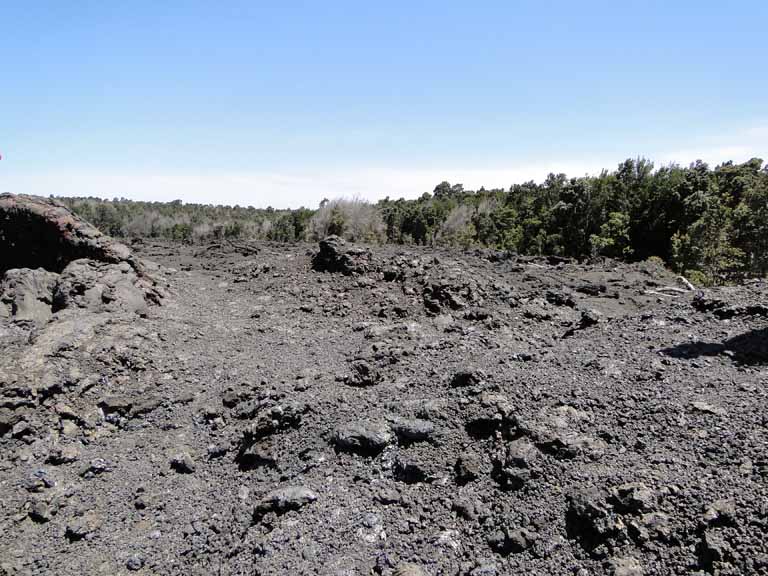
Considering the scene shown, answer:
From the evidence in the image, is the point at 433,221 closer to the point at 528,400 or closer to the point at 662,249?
the point at 662,249

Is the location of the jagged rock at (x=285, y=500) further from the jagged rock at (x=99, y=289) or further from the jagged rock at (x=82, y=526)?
the jagged rock at (x=99, y=289)

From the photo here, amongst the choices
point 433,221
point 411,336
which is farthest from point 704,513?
point 433,221

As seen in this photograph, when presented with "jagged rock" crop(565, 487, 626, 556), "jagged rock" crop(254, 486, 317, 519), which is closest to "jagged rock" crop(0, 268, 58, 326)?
"jagged rock" crop(254, 486, 317, 519)

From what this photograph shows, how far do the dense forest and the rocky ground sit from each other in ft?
40.9

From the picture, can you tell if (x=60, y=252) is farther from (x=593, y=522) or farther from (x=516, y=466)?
(x=593, y=522)

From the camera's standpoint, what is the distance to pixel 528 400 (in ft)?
16.1

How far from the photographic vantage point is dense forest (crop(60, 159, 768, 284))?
19583mm

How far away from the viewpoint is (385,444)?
15.6 ft

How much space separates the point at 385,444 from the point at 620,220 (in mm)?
21688

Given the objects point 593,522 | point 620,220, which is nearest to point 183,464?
point 593,522

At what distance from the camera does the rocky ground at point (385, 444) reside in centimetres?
350

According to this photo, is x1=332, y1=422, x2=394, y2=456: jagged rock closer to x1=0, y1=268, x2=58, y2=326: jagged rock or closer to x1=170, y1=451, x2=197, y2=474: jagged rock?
x1=170, y1=451, x2=197, y2=474: jagged rock

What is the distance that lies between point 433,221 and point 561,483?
109 ft

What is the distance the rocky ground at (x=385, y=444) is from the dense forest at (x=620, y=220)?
40.9ft
